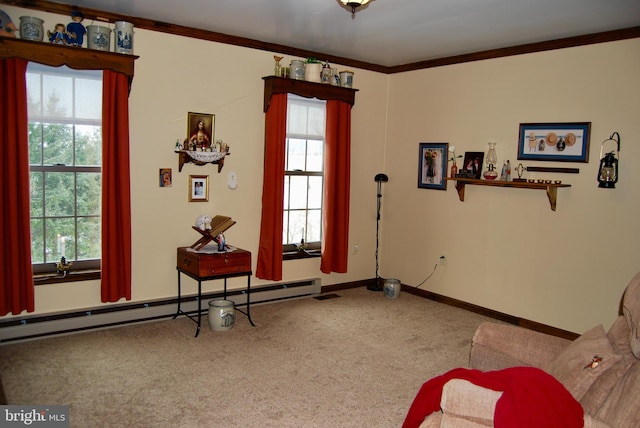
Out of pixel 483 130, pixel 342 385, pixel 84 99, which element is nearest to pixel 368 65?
pixel 483 130

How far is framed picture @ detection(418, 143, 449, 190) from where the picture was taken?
18.2ft

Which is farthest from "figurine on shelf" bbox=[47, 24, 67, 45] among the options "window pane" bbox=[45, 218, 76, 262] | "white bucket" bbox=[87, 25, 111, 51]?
"window pane" bbox=[45, 218, 76, 262]

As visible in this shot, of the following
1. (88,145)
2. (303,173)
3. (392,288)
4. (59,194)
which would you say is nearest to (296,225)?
(303,173)

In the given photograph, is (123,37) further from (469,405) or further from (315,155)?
(469,405)

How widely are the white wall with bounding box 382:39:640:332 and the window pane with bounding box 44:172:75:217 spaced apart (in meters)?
3.56

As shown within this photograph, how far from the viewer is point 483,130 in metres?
5.14

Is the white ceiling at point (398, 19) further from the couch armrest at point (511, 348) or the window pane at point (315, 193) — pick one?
the couch armrest at point (511, 348)

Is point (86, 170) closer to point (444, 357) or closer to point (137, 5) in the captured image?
point (137, 5)

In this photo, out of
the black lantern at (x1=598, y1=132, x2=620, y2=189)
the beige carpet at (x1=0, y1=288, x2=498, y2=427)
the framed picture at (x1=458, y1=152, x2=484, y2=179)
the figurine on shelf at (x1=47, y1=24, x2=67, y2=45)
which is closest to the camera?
the beige carpet at (x1=0, y1=288, x2=498, y2=427)

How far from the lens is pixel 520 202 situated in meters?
4.84

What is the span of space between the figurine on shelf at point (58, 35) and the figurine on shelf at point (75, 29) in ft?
0.11

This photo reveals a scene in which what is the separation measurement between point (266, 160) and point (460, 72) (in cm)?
229

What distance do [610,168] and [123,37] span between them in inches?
164

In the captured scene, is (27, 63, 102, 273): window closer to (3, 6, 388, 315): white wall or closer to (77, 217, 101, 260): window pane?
(77, 217, 101, 260): window pane
